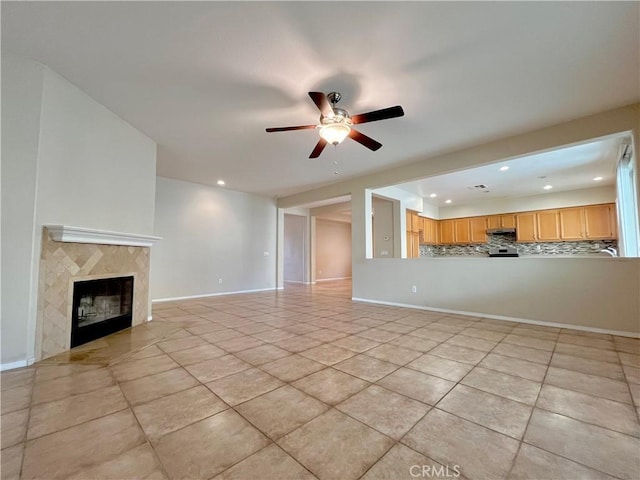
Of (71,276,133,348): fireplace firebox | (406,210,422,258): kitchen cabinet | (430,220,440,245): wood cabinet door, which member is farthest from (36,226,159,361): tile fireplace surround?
(430,220,440,245): wood cabinet door

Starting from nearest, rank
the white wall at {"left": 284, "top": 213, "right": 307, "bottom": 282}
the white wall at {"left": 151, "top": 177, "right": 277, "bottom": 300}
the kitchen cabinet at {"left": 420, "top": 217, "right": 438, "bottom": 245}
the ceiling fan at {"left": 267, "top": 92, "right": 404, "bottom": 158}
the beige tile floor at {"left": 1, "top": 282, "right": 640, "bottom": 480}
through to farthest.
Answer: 1. the beige tile floor at {"left": 1, "top": 282, "right": 640, "bottom": 480}
2. the ceiling fan at {"left": 267, "top": 92, "right": 404, "bottom": 158}
3. the white wall at {"left": 151, "top": 177, "right": 277, "bottom": 300}
4. the kitchen cabinet at {"left": 420, "top": 217, "right": 438, "bottom": 245}
5. the white wall at {"left": 284, "top": 213, "right": 307, "bottom": 282}

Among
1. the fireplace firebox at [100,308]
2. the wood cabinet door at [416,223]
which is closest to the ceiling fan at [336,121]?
the fireplace firebox at [100,308]

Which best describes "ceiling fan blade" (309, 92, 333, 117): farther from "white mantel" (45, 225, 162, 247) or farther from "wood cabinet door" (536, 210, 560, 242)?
"wood cabinet door" (536, 210, 560, 242)

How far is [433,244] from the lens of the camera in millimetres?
8695

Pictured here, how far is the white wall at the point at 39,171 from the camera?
2.22 meters

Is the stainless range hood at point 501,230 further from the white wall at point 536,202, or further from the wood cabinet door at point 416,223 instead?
the wood cabinet door at point 416,223

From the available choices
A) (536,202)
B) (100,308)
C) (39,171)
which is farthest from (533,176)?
(100,308)

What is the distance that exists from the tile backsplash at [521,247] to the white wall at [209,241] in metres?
5.00

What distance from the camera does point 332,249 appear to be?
431 inches

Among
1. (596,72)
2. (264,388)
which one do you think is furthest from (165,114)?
(596,72)

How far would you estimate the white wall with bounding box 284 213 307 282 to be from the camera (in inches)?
373

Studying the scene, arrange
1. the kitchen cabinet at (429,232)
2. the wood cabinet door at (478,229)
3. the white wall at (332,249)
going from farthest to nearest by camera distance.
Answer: the white wall at (332,249)
the kitchen cabinet at (429,232)
the wood cabinet door at (478,229)

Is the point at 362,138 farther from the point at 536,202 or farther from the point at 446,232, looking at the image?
the point at 446,232

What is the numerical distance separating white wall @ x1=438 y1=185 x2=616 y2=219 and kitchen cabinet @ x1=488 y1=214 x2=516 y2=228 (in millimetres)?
148
